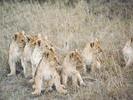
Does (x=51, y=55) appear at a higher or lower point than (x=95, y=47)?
lower

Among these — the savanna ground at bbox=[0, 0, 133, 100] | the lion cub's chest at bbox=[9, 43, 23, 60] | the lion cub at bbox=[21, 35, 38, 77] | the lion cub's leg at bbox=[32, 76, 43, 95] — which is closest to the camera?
the lion cub's leg at bbox=[32, 76, 43, 95]

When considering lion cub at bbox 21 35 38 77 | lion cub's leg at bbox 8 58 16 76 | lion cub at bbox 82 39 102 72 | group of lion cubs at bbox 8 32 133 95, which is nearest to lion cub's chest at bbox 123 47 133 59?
group of lion cubs at bbox 8 32 133 95

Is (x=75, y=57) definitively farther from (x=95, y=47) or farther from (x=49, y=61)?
(x=95, y=47)

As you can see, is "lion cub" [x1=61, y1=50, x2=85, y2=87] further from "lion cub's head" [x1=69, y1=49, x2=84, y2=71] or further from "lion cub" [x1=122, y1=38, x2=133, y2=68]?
"lion cub" [x1=122, y1=38, x2=133, y2=68]

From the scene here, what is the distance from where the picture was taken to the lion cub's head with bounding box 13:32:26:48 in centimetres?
709

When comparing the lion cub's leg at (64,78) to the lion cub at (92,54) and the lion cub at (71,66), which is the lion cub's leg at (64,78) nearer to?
the lion cub at (71,66)

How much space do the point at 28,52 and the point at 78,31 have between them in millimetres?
2241

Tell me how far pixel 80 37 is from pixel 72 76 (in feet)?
6.99

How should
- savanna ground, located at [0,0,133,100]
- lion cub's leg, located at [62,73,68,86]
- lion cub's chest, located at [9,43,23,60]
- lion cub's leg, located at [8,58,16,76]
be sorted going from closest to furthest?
savanna ground, located at [0,0,133,100], lion cub's leg, located at [62,73,68,86], lion cub's chest, located at [9,43,23,60], lion cub's leg, located at [8,58,16,76]

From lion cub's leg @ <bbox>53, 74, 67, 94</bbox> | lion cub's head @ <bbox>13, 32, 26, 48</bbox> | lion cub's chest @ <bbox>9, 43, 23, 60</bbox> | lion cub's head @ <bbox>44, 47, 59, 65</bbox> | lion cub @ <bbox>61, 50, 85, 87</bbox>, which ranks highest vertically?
lion cub's head @ <bbox>13, 32, 26, 48</bbox>

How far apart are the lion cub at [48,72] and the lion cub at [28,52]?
22.5 inches

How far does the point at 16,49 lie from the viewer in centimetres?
721

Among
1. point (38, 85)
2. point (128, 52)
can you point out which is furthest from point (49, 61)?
point (128, 52)

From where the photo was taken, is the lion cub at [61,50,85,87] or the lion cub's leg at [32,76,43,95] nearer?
the lion cub's leg at [32,76,43,95]
